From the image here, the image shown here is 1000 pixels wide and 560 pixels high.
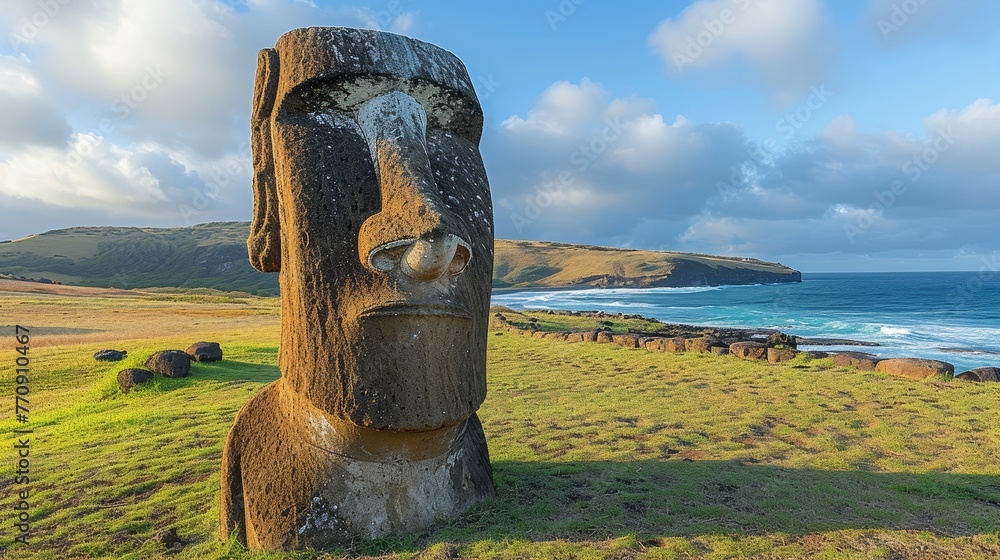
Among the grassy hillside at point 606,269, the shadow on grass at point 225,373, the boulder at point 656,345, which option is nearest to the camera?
the shadow on grass at point 225,373

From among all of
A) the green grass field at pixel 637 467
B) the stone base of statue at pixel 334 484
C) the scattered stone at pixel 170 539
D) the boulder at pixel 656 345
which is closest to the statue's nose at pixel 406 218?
the stone base of statue at pixel 334 484

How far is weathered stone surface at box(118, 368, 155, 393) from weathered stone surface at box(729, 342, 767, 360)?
10.7 metres

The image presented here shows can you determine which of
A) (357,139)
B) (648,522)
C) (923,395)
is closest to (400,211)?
(357,139)

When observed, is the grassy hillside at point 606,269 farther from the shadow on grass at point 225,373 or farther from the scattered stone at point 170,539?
the scattered stone at point 170,539

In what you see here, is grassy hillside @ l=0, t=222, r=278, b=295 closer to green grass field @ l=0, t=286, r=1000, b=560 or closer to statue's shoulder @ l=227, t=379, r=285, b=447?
green grass field @ l=0, t=286, r=1000, b=560

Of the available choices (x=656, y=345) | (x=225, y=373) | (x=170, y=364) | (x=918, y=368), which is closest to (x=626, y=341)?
(x=656, y=345)

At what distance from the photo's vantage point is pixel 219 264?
10788 cm

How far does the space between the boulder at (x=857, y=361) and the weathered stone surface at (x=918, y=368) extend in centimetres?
40

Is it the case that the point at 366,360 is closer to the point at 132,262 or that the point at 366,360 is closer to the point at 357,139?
the point at 357,139

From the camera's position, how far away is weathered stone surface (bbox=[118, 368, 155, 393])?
991cm

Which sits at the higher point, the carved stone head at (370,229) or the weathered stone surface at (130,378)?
the carved stone head at (370,229)

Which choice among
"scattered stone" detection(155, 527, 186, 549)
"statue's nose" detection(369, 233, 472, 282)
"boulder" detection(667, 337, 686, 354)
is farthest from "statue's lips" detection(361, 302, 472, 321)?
"boulder" detection(667, 337, 686, 354)

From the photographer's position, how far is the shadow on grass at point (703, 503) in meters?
3.87

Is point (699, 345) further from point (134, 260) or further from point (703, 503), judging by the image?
point (134, 260)
